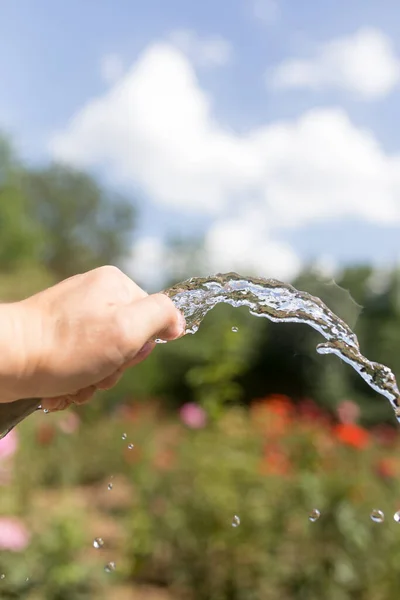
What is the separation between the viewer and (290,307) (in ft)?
2.83

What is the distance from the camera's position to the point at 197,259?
30.9 ft

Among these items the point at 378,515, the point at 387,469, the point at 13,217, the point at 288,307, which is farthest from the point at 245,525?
the point at 13,217

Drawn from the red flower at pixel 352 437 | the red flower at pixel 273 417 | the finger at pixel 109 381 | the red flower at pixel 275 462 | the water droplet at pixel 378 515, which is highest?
the finger at pixel 109 381

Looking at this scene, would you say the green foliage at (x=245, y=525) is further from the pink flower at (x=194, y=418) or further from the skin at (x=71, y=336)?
the skin at (x=71, y=336)

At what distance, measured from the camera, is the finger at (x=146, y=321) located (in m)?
Result: 0.59

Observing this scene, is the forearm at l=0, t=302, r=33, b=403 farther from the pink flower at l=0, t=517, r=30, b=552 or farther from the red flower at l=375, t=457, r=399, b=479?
the red flower at l=375, t=457, r=399, b=479

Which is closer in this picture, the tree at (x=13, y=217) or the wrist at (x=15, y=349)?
the wrist at (x=15, y=349)

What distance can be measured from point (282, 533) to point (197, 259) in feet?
21.8

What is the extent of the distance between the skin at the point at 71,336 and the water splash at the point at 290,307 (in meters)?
0.22

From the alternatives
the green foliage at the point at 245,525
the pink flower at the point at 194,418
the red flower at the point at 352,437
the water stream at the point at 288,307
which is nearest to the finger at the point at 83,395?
the water stream at the point at 288,307

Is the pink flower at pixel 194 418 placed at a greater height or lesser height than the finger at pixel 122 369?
lesser

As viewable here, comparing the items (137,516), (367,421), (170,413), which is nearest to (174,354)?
(170,413)

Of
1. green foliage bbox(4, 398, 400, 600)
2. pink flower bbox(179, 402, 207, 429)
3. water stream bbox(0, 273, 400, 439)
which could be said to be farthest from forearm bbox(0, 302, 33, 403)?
pink flower bbox(179, 402, 207, 429)

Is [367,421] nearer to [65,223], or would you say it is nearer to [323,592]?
[323,592]
